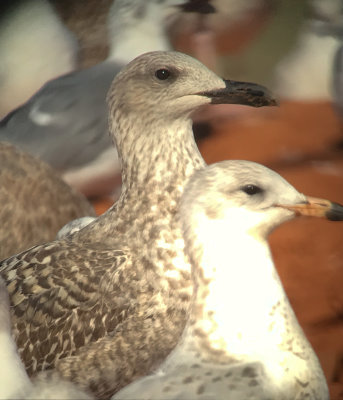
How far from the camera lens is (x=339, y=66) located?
34.3 inches

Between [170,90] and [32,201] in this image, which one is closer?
[170,90]

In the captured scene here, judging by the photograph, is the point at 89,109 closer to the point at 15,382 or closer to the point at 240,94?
the point at 240,94

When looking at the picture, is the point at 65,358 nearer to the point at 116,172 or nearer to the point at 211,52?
the point at 116,172

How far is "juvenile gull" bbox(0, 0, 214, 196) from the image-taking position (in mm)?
919

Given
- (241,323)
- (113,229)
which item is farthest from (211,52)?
(241,323)

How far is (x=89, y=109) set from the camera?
0.93 m

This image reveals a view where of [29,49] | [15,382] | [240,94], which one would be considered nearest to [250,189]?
[240,94]

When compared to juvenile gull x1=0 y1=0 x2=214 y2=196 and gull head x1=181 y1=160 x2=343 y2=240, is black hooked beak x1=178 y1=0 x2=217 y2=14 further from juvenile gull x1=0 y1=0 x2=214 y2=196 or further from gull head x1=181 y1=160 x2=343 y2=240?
gull head x1=181 y1=160 x2=343 y2=240

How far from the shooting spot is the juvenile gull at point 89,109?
92 cm

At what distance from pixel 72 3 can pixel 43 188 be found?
0.25 meters

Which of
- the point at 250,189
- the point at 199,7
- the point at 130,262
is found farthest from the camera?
the point at 199,7

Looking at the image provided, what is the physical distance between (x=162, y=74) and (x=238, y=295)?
0.27 m

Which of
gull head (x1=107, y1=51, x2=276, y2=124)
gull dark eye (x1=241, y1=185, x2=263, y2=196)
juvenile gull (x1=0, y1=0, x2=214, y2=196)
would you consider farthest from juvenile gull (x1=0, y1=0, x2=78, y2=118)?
gull dark eye (x1=241, y1=185, x2=263, y2=196)

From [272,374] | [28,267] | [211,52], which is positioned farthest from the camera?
[211,52]
